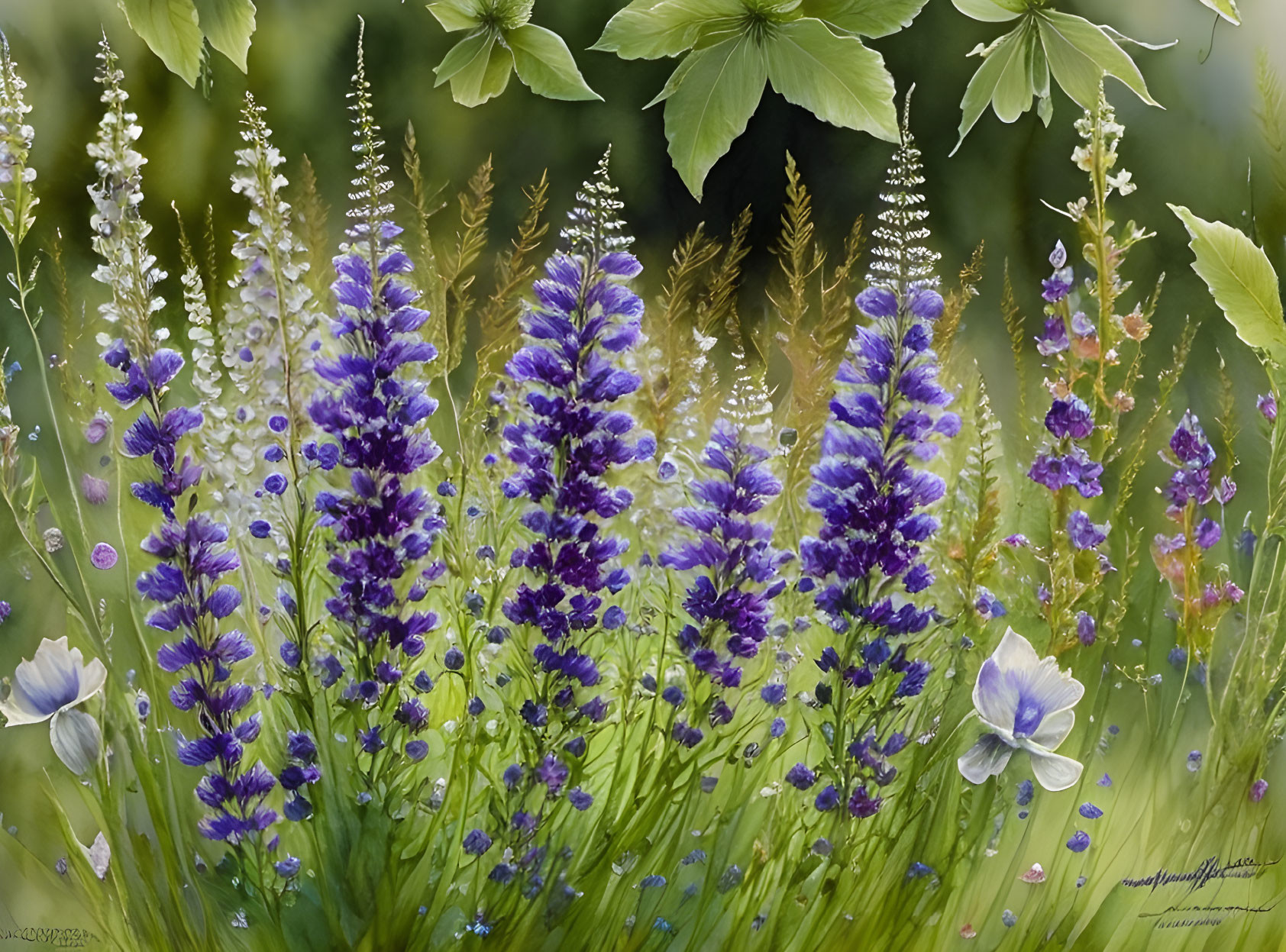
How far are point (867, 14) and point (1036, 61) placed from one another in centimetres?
13

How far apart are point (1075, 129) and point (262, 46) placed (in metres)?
0.54

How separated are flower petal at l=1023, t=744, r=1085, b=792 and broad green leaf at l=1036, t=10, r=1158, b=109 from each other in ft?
1.45

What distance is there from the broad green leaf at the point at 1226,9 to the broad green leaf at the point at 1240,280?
0.44 ft

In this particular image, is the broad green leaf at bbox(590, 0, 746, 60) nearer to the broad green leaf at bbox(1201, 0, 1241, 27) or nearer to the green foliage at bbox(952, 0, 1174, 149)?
the green foliage at bbox(952, 0, 1174, 149)

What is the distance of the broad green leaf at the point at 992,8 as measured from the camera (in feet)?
2.18

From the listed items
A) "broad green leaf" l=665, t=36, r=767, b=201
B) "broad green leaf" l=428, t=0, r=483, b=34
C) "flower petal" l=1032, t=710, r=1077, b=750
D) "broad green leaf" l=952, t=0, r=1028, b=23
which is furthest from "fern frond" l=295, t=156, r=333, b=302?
"flower petal" l=1032, t=710, r=1077, b=750

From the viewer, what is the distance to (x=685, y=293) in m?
0.65

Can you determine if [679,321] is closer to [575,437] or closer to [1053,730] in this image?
[575,437]

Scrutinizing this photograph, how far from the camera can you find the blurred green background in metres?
0.64

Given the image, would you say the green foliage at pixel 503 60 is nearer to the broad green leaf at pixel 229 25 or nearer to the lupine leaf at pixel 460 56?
the lupine leaf at pixel 460 56
